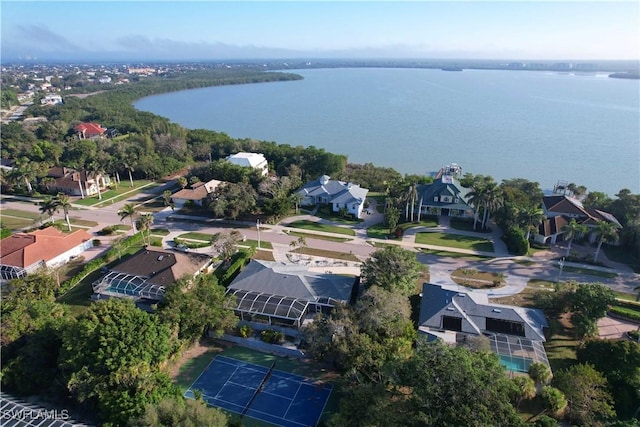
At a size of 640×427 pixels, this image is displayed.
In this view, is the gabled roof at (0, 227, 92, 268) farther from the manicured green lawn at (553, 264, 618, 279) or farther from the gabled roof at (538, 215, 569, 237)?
the gabled roof at (538, 215, 569, 237)

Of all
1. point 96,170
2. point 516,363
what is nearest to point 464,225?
point 516,363

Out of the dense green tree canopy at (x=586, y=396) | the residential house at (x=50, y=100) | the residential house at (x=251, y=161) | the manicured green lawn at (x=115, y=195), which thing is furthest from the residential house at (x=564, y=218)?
the residential house at (x=50, y=100)

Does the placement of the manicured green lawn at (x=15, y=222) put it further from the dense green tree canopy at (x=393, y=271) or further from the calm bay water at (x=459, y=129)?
the calm bay water at (x=459, y=129)

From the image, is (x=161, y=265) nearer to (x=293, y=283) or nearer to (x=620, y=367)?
(x=293, y=283)

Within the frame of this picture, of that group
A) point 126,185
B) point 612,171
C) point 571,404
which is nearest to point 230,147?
point 126,185

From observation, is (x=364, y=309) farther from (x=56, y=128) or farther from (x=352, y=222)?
(x=56, y=128)
